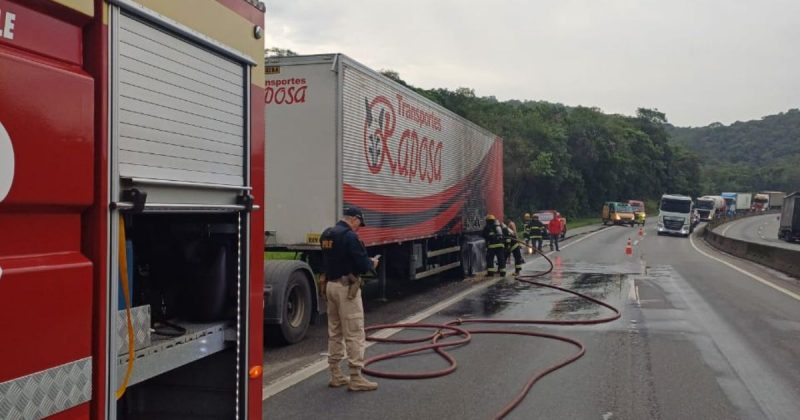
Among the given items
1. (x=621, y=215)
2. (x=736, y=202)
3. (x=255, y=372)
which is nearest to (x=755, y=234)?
(x=621, y=215)

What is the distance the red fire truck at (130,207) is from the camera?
2.16 metres

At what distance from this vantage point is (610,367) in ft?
24.6

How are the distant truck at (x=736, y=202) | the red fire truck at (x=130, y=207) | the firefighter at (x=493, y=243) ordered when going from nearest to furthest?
the red fire truck at (x=130, y=207)
the firefighter at (x=493, y=243)
the distant truck at (x=736, y=202)

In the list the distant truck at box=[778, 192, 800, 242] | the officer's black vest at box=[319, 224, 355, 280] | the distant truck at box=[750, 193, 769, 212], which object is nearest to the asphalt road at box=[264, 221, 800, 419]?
the officer's black vest at box=[319, 224, 355, 280]

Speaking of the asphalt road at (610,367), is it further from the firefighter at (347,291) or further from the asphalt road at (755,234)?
the asphalt road at (755,234)

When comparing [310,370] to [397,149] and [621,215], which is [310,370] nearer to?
[397,149]

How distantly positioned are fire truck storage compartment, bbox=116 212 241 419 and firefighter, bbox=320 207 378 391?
8.75ft

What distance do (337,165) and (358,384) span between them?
3.79m

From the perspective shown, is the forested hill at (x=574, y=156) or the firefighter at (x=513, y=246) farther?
the forested hill at (x=574, y=156)

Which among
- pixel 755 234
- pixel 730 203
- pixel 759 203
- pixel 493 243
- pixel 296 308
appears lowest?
pixel 755 234

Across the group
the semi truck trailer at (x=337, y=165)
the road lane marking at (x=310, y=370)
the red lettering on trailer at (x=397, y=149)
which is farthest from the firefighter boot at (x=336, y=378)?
the red lettering on trailer at (x=397, y=149)

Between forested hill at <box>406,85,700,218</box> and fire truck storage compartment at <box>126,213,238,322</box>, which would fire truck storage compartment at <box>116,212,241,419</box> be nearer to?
fire truck storage compartment at <box>126,213,238,322</box>

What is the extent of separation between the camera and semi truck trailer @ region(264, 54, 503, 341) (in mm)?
9461

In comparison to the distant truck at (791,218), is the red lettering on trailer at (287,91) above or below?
above
